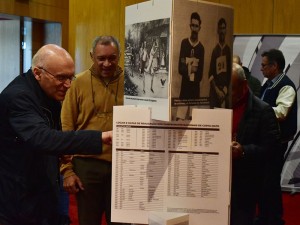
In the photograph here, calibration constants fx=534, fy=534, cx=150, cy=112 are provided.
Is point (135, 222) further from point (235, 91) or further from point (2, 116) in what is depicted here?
point (235, 91)

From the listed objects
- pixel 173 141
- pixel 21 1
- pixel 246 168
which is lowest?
pixel 246 168

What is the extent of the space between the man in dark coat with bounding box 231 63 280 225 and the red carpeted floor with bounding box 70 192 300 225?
1.88m

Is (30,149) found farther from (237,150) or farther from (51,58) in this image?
(237,150)

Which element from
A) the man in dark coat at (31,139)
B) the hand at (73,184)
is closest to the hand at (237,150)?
the man in dark coat at (31,139)

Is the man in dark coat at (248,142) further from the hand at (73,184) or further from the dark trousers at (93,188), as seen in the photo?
the hand at (73,184)

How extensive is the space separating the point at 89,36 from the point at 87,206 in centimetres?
406

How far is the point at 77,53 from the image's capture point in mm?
6906

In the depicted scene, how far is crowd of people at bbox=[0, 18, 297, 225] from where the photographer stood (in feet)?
7.07

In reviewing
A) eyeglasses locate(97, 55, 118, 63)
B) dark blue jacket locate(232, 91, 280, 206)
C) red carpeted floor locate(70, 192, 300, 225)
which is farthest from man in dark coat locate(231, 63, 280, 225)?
red carpeted floor locate(70, 192, 300, 225)

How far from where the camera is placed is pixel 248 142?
2.94m

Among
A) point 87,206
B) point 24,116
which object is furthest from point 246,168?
point 24,116

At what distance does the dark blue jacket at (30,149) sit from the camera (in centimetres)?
216

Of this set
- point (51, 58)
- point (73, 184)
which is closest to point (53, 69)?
point (51, 58)

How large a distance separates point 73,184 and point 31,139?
915mm
